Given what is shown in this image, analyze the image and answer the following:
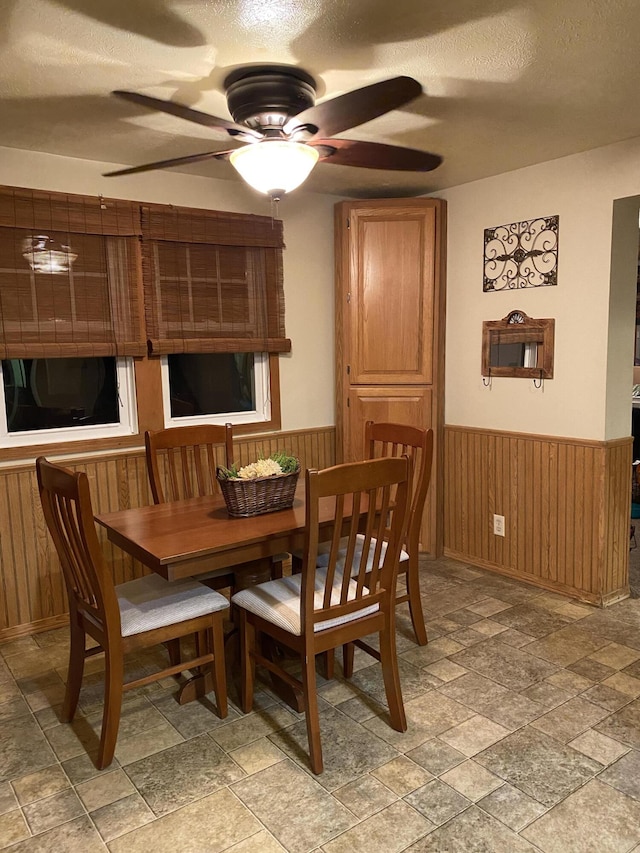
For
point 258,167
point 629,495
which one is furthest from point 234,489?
point 629,495

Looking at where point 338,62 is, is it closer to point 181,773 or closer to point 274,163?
point 274,163

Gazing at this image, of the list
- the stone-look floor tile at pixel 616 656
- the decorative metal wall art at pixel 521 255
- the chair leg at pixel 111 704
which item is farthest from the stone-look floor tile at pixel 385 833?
the decorative metal wall art at pixel 521 255

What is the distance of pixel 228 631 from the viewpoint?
312cm

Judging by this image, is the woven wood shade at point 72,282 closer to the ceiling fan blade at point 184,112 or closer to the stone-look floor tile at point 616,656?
the ceiling fan blade at point 184,112

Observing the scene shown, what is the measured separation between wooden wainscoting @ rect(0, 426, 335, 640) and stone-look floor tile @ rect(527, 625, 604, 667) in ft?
7.15

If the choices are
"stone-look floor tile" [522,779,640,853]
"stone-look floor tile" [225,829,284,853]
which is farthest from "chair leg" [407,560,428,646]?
"stone-look floor tile" [225,829,284,853]

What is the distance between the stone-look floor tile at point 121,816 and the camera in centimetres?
189

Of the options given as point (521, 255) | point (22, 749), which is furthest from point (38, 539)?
point (521, 255)

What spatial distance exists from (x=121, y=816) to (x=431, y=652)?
59.7 inches

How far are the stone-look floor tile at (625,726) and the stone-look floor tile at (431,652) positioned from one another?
0.73 meters

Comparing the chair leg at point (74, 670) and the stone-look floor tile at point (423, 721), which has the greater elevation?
the chair leg at point (74, 670)

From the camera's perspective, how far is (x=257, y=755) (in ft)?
7.32

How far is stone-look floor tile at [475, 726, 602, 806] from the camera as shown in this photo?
6.69 ft

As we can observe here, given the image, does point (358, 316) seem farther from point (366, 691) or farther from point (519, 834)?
point (519, 834)
